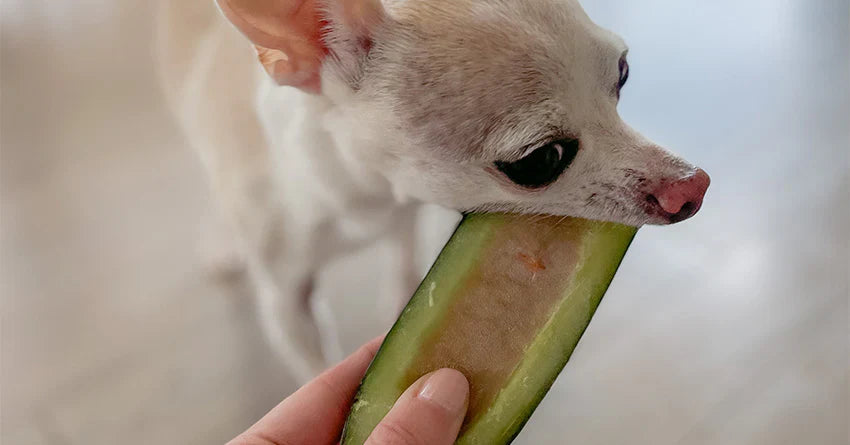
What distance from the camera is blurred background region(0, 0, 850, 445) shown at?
1.05 metres

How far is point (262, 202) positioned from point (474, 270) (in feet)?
1.14

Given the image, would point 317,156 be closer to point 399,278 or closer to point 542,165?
point 542,165

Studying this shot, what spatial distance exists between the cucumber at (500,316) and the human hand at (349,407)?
29 mm

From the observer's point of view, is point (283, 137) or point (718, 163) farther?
point (718, 163)

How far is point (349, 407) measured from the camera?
2.71 feet

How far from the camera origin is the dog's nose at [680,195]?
0.60 metres

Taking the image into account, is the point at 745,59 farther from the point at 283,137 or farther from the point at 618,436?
the point at 283,137

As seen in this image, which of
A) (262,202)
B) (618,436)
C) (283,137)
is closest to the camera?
(283,137)

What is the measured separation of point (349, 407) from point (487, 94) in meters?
0.44

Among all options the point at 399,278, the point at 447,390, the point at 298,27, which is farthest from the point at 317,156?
the point at 399,278

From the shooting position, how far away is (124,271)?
124cm

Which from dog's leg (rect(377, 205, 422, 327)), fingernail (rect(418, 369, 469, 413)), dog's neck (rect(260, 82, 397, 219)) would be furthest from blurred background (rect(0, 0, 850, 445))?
fingernail (rect(418, 369, 469, 413))

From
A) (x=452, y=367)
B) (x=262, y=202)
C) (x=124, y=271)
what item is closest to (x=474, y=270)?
(x=452, y=367)

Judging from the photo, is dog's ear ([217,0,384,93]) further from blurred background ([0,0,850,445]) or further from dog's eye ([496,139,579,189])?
blurred background ([0,0,850,445])
